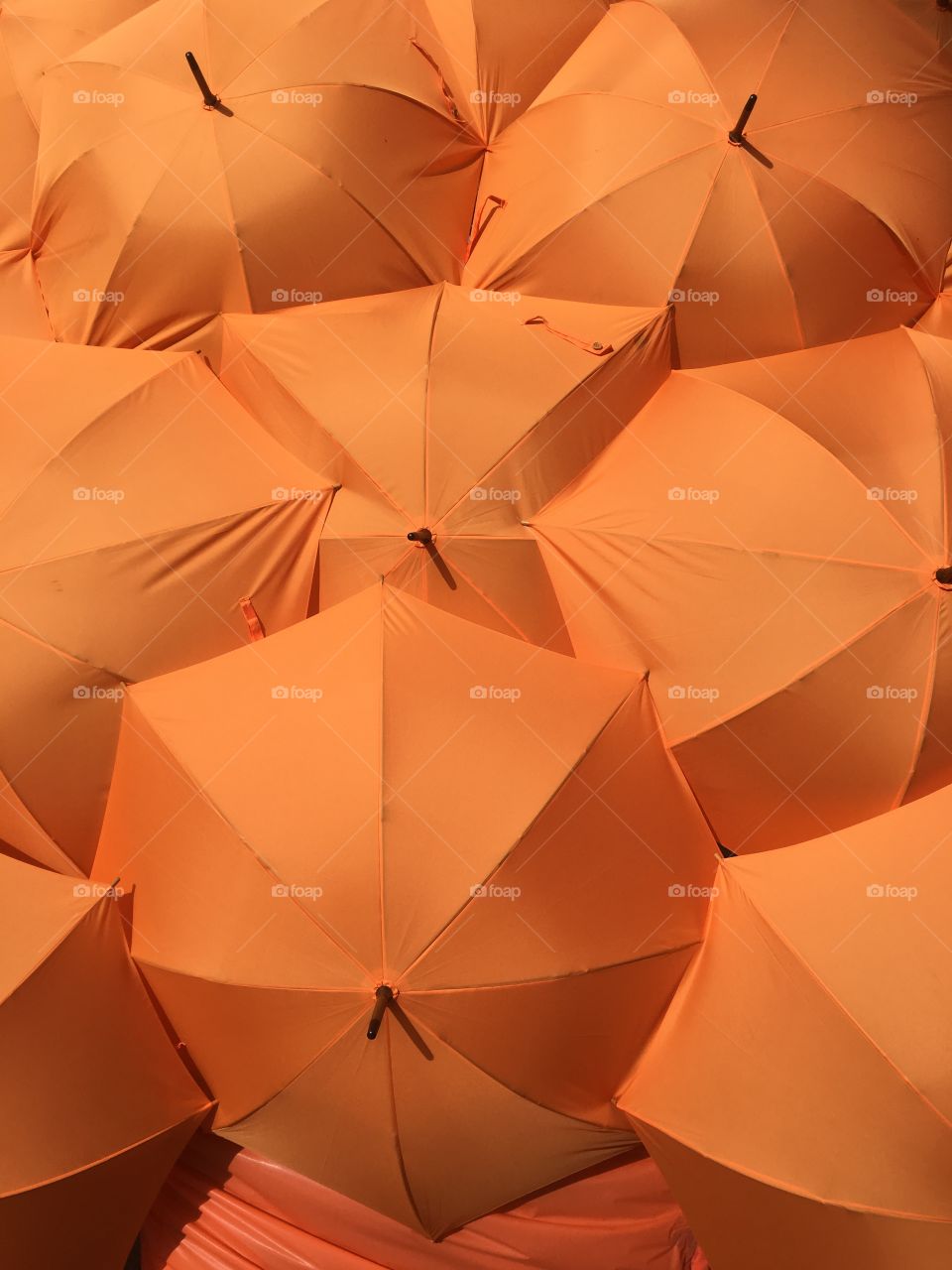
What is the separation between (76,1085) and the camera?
21.2 ft

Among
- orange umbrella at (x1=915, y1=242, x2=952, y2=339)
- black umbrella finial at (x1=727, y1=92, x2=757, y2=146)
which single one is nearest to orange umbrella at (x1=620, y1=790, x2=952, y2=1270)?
orange umbrella at (x1=915, y1=242, x2=952, y2=339)

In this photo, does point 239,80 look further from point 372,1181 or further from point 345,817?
point 372,1181

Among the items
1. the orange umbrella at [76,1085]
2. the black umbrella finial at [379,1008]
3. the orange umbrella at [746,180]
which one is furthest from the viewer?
the orange umbrella at [746,180]

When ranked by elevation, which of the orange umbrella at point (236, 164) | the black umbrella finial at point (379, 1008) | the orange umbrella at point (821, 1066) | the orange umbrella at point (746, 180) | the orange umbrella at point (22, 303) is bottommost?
the black umbrella finial at point (379, 1008)

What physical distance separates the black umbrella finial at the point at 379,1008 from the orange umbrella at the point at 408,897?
1 cm

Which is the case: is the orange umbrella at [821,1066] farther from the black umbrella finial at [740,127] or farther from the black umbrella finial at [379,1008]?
the black umbrella finial at [740,127]

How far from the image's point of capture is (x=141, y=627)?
24.0 feet

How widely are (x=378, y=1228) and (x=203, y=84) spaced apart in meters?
7.07

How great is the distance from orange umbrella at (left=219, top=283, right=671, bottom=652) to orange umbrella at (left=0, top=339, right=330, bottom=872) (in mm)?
368

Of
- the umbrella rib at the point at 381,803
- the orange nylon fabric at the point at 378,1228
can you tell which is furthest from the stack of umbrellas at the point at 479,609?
the orange nylon fabric at the point at 378,1228

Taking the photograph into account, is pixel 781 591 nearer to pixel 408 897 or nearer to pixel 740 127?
pixel 408 897

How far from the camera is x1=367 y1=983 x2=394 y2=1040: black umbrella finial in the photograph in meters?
5.97

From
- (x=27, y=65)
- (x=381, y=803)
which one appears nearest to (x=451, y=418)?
(x=381, y=803)

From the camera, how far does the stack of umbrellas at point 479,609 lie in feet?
20.9
